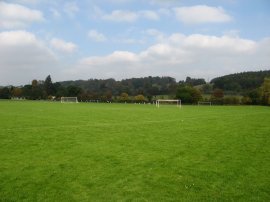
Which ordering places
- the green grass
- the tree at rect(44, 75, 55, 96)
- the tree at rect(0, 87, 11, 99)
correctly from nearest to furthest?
the green grass
the tree at rect(0, 87, 11, 99)
the tree at rect(44, 75, 55, 96)

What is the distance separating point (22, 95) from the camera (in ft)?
602

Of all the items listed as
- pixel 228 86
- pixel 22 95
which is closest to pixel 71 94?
pixel 22 95

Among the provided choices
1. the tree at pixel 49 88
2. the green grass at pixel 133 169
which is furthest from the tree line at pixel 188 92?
the green grass at pixel 133 169

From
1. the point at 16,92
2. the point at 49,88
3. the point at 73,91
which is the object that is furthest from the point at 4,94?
the point at 73,91

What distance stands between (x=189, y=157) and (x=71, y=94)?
13865 centimetres

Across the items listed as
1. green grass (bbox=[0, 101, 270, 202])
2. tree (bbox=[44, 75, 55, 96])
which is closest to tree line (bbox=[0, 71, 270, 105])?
tree (bbox=[44, 75, 55, 96])

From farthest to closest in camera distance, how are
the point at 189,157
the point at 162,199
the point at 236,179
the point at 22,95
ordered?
the point at 22,95
the point at 189,157
the point at 236,179
the point at 162,199

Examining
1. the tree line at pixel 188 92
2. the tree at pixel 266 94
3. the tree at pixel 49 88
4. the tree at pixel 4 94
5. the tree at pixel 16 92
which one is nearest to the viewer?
the tree at pixel 266 94

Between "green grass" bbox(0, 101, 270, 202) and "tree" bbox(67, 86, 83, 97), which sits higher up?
"tree" bbox(67, 86, 83, 97)

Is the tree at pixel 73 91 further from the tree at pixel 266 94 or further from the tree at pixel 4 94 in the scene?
the tree at pixel 266 94

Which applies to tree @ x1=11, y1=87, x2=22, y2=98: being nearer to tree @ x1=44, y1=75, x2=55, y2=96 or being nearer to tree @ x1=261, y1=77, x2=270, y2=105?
tree @ x1=44, y1=75, x2=55, y2=96

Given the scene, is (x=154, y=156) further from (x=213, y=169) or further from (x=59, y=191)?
(x=59, y=191)

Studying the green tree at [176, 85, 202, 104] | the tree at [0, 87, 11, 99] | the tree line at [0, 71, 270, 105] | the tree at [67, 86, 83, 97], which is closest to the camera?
the tree line at [0, 71, 270, 105]

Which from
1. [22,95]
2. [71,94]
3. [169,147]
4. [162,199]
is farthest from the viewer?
[22,95]
